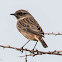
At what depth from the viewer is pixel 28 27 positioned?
6.32m

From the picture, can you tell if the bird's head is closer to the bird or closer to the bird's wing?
the bird

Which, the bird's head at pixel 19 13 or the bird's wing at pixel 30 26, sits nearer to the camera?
the bird's wing at pixel 30 26

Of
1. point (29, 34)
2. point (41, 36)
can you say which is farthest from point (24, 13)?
point (41, 36)

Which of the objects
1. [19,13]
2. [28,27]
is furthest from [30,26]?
[19,13]

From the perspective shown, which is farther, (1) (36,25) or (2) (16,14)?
(2) (16,14)

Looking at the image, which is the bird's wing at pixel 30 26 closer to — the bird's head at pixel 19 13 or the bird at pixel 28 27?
the bird at pixel 28 27

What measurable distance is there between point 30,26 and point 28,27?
8cm

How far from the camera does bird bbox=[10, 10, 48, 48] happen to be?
588 centimetres

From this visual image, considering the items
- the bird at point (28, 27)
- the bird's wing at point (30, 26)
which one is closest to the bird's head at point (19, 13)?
the bird at point (28, 27)

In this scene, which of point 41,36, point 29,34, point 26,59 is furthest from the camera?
point 29,34

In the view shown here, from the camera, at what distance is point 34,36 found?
19.7 ft

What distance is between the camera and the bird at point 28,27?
5.88m

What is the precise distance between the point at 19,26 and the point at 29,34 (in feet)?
2.65

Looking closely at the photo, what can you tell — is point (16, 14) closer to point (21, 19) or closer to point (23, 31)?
point (21, 19)
